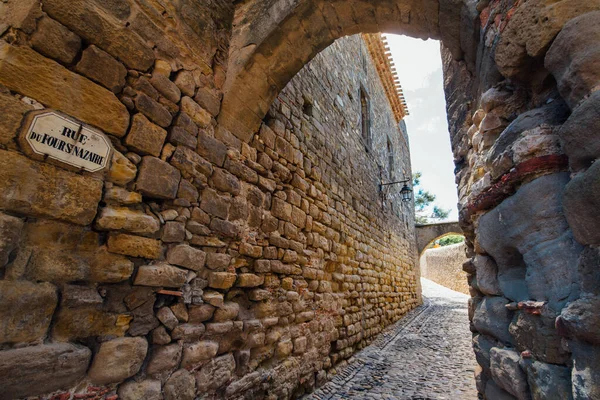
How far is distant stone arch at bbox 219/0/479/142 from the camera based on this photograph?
91.0 inches

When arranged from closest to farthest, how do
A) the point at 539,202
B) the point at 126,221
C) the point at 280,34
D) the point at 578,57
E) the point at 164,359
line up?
the point at 578,57
the point at 539,202
the point at 126,221
the point at 164,359
the point at 280,34

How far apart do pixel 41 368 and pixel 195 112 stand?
1682 mm

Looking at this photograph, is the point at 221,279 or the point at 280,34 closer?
the point at 221,279

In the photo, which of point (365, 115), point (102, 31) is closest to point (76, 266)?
point (102, 31)

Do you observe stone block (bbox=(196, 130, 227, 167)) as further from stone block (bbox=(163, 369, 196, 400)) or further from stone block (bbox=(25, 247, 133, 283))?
stone block (bbox=(163, 369, 196, 400))

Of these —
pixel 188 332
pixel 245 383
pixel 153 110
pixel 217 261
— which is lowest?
pixel 245 383

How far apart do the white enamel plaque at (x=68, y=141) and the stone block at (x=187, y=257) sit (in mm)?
644

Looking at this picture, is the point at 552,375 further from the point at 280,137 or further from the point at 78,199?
the point at 280,137

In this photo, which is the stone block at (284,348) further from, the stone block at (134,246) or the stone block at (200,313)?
the stone block at (134,246)

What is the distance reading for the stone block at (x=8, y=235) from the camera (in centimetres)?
117

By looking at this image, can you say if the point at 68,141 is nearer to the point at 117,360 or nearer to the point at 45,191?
the point at 45,191

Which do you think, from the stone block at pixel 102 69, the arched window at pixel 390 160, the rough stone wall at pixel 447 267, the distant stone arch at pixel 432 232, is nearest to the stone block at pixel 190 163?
the stone block at pixel 102 69

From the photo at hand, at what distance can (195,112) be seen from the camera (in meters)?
2.12

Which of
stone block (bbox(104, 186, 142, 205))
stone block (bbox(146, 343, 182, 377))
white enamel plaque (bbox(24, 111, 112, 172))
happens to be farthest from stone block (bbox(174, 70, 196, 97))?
stone block (bbox(146, 343, 182, 377))
